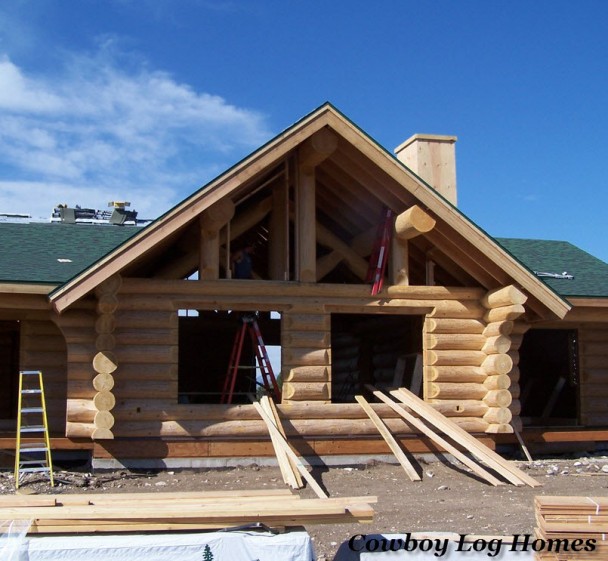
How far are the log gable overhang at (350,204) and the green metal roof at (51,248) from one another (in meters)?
0.96

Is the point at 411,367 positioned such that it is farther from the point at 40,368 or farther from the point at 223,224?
the point at 40,368

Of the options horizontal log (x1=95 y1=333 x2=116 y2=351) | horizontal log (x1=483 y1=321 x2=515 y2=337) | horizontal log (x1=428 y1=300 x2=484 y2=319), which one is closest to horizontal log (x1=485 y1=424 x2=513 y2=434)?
horizontal log (x1=483 y1=321 x2=515 y2=337)

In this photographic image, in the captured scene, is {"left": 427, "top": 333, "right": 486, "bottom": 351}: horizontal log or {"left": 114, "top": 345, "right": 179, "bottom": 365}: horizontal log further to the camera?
{"left": 427, "top": 333, "right": 486, "bottom": 351}: horizontal log

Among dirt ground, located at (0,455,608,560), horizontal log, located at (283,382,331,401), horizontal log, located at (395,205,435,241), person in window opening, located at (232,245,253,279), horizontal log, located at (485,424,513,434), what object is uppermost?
horizontal log, located at (395,205,435,241)

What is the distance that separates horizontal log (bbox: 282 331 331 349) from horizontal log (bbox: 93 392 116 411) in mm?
2789

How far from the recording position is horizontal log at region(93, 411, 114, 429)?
478 inches

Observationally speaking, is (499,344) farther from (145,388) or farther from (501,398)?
(145,388)

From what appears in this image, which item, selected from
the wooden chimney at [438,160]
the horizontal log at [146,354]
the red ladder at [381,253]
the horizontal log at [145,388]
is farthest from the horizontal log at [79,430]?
the wooden chimney at [438,160]

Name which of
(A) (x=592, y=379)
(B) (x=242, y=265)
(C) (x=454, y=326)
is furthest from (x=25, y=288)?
(A) (x=592, y=379)

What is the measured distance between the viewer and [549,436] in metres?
14.3

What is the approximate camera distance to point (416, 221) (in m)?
13.1

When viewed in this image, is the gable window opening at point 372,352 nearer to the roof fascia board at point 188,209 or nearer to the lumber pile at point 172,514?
the roof fascia board at point 188,209

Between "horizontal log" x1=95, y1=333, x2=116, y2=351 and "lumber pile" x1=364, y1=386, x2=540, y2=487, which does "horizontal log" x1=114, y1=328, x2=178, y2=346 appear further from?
"lumber pile" x1=364, y1=386, x2=540, y2=487

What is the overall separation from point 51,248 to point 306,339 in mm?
4904
